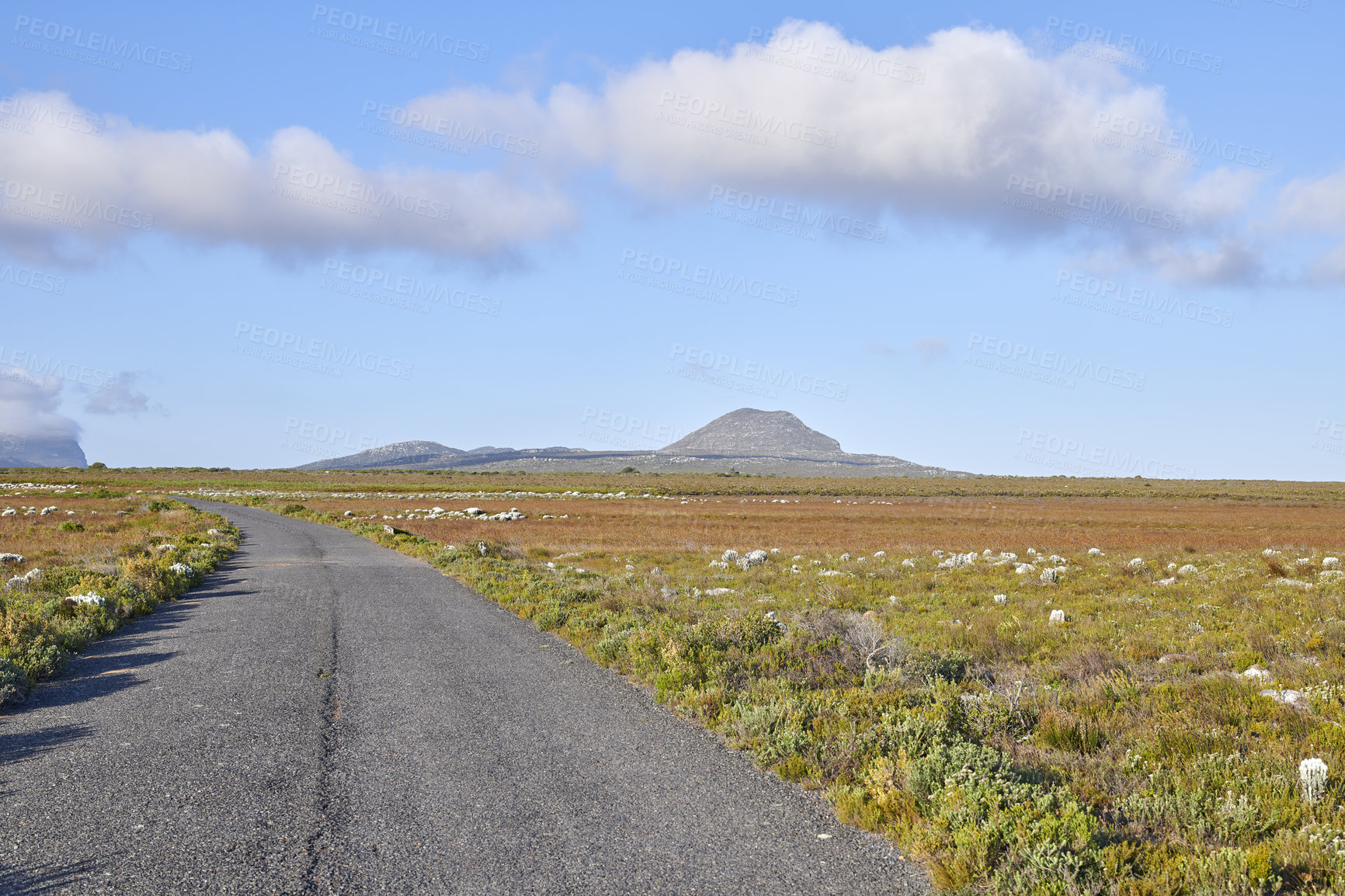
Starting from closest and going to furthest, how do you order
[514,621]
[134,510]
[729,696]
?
[729,696] < [514,621] < [134,510]

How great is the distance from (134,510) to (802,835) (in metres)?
63.6

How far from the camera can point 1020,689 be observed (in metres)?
8.53

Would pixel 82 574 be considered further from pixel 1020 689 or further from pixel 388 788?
pixel 1020 689

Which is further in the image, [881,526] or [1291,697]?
[881,526]

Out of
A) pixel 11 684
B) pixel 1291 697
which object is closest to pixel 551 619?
pixel 11 684

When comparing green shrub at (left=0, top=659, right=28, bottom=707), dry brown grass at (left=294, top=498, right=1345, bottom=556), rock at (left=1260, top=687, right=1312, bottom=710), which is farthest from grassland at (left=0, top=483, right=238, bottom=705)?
rock at (left=1260, top=687, right=1312, bottom=710)

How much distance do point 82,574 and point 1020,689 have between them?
827 inches

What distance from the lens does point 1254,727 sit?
7.52m

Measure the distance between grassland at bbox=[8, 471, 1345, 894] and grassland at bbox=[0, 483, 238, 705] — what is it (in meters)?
7.29

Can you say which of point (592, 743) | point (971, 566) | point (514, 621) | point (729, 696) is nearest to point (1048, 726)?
point (729, 696)

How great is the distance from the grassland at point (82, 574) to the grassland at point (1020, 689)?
7295 millimetres

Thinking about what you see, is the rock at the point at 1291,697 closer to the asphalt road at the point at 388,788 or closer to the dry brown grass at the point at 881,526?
the asphalt road at the point at 388,788

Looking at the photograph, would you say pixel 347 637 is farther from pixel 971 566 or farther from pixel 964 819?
pixel 971 566

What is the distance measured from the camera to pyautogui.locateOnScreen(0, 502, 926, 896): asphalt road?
4.98m
